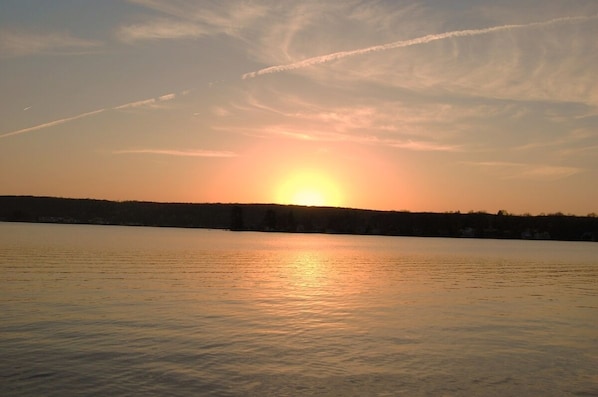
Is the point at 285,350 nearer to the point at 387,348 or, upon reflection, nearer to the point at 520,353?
the point at 387,348

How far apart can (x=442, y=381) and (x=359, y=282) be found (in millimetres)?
38345

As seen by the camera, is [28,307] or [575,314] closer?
[28,307]

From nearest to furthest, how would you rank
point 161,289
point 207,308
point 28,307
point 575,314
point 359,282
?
point 28,307, point 207,308, point 575,314, point 161,289, point 359,282

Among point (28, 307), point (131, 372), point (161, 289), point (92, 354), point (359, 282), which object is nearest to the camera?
point (131, 372)

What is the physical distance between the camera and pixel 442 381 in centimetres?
2084

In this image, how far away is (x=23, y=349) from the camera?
22.7m

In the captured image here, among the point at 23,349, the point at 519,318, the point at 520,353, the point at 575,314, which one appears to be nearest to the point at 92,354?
the point at 23,349

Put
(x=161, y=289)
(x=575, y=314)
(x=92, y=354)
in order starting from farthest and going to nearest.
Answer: (x=161, y=289)
(x=575, y=314)
(x=92, y=354)

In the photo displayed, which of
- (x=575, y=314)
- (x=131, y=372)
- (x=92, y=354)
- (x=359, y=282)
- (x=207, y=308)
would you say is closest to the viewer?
(x=131, y=372)

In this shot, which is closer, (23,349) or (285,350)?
(23,349)

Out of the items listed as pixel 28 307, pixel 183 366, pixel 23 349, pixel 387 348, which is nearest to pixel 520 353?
pixel 387 348

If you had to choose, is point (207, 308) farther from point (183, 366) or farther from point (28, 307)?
point (183, 366)

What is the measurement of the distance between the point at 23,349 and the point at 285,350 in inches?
408

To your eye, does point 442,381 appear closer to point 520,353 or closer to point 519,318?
point 520,353
